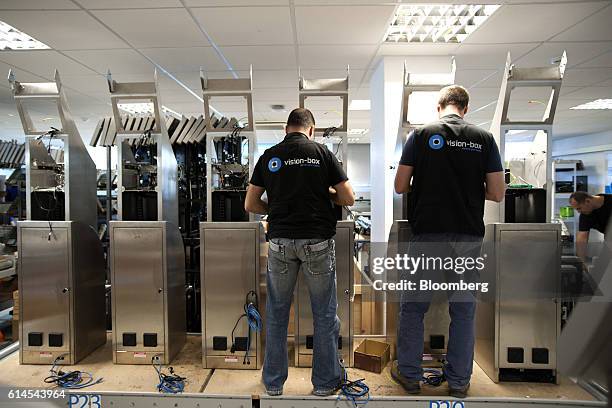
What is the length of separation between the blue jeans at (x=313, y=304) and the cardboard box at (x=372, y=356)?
356 millimetres

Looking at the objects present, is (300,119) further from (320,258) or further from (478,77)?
(478,77)

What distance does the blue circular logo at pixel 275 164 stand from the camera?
2043 millimetres

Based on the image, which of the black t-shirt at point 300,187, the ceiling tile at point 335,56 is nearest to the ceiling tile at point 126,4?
the ceiling tile at point 335,56

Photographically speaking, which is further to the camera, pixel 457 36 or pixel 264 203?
pixel 457 36

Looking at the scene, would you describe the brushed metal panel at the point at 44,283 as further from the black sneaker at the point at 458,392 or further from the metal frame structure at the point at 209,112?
the black sneaker at the point at 458,392

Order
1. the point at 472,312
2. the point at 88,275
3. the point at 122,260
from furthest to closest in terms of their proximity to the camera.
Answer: the point at 88,275
the point at 122,260
the point at 472,312

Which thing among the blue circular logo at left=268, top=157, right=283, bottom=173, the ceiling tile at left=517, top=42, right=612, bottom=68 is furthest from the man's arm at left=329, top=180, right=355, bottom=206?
the ceiling tile at left=517, top=42, right=612, bottom=68

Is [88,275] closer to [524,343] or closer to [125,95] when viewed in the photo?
[125,95]

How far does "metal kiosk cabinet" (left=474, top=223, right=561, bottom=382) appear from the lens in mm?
2266

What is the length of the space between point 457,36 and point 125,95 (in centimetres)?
300

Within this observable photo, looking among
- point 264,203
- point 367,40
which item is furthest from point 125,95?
point 367,40

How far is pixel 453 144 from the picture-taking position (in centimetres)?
202

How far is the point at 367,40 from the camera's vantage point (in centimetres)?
354

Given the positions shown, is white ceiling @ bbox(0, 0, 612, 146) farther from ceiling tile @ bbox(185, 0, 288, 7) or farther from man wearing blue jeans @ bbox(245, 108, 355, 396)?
man wearing blue jeans @ bbox(245, 108, 355, 396)
